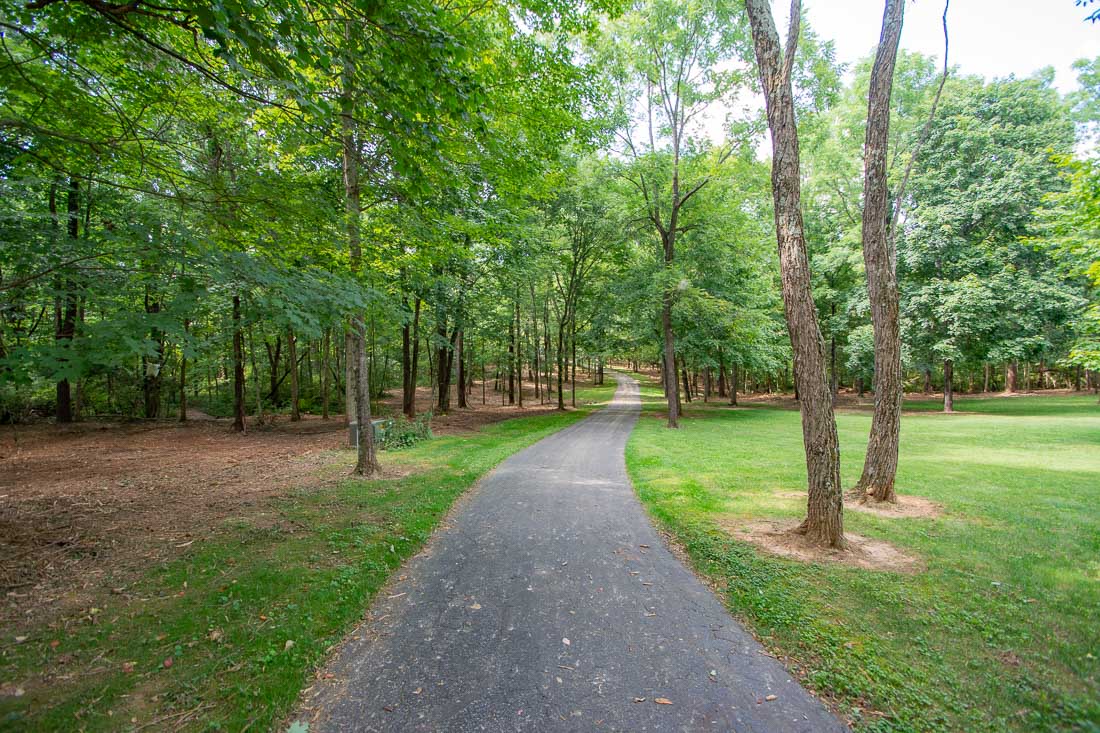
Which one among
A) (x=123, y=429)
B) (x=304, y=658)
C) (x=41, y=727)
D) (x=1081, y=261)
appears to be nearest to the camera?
(x=41, y=727)

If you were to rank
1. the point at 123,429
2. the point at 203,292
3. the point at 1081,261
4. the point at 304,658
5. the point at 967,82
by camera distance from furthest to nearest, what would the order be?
the point at 967,82 < the point at 123,429 < the point at 1081,261 < the point at 203,292 < the point at 304,658

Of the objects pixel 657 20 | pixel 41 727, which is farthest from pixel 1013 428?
pixel 41 727

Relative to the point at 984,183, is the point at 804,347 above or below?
below

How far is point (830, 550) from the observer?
489 cm

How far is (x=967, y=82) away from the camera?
22.2 meters

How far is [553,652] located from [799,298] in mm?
4587

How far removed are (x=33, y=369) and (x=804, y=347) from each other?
277 inches

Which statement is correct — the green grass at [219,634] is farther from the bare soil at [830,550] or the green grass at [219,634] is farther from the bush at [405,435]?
the bush at [405,435]

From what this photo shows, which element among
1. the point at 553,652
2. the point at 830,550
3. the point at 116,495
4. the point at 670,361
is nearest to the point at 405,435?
the point at 116,495

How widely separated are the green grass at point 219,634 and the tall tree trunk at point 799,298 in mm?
4927

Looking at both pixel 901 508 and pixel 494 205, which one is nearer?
pixel 901 508

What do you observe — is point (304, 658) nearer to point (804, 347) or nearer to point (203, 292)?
point (203, 292)

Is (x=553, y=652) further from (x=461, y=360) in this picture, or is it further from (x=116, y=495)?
(x=461, y=360)

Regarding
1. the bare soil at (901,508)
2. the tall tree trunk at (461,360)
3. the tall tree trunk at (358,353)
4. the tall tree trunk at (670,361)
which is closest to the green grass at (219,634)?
the tall tree trunk at (358,353)
